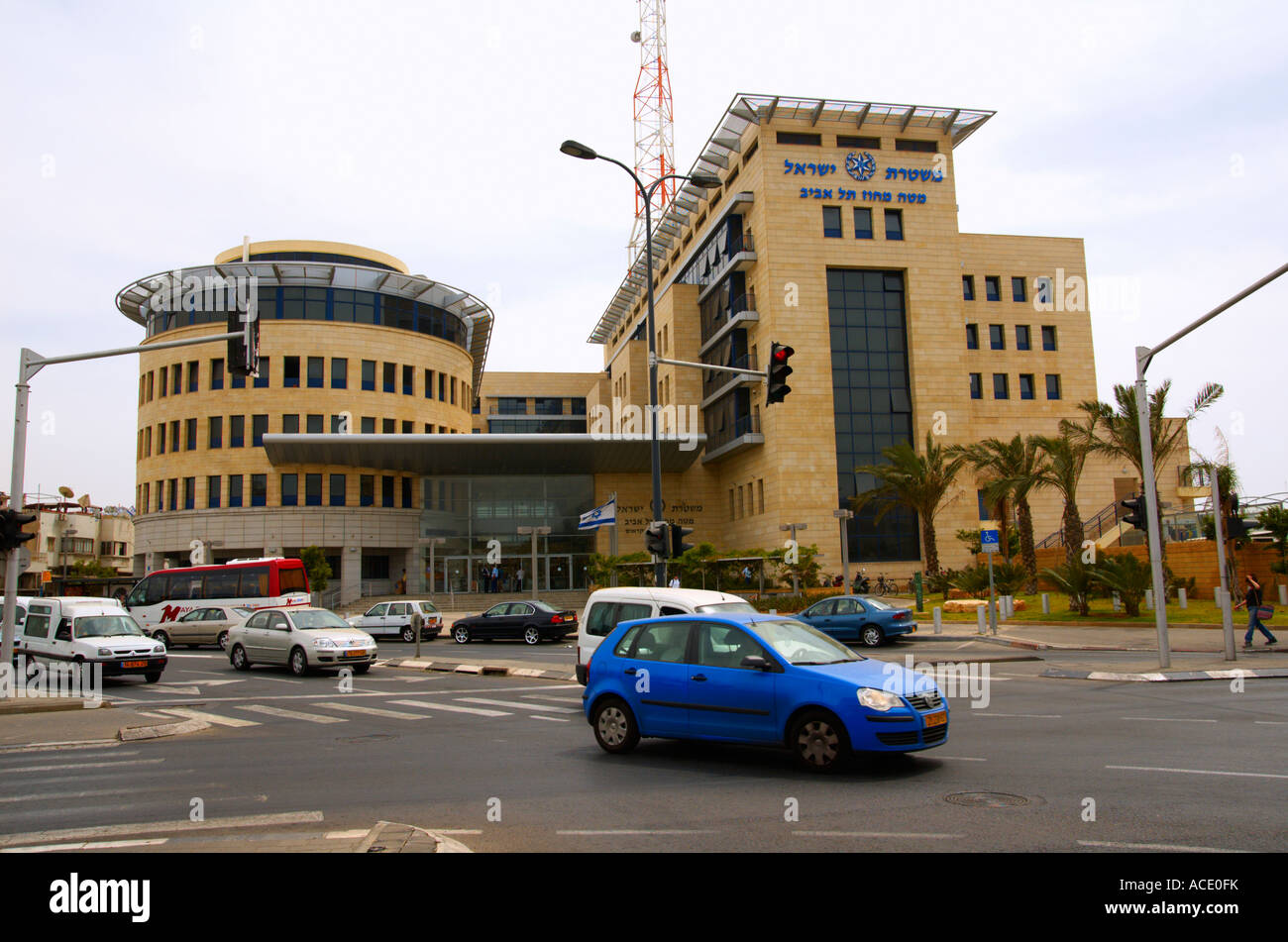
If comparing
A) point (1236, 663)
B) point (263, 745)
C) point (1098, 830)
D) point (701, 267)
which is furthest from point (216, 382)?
point (1098, 830)

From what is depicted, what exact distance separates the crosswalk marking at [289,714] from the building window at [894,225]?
40508mm

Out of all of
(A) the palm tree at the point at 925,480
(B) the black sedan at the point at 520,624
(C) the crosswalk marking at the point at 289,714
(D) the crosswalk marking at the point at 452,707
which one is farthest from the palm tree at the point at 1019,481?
(C) the crosswalk marking at the point at 289,714

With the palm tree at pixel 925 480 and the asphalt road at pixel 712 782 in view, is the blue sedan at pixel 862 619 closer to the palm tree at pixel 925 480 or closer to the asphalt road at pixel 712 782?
the asphalt road at pixel 712 782

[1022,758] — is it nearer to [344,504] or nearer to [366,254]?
[344,504]

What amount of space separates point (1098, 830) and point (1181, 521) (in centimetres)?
3265

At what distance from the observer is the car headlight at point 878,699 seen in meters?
8.02

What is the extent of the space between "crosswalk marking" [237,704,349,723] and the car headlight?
854 centimetres

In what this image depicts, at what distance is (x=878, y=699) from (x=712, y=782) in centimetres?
167

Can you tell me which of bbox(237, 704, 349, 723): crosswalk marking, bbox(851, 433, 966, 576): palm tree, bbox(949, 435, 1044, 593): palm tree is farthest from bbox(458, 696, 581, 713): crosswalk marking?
bbox(851, 433, 966, 576): palm tree

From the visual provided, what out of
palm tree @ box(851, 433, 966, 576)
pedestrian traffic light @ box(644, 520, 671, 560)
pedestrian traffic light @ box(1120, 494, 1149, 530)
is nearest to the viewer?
pedestrian traffic light @ box(644, 520, 671, 560)

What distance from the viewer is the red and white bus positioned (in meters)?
32.2

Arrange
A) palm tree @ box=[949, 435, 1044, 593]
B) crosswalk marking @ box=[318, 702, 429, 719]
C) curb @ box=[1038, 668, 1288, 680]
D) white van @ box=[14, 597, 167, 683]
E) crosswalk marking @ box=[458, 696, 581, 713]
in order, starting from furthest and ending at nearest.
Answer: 1. palm tree @ box=[949, 435, 1044, 593]
2. white van @ box=[14, 597, 167, 683]
3. curb @ box=[1038, 668, 1288, 680]
4. crosswalk marking @ box=[458, 696, 581, 713]
5. crosswalk marking @ box=[318, 702, 429, 719]

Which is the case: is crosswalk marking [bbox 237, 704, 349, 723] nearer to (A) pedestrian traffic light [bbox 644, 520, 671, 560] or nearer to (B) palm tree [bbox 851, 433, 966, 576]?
(A) pedestrian traffic light [bbox 644, 520, 671, 560]

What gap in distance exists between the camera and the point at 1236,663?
17672mm
